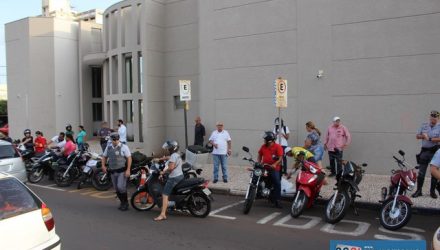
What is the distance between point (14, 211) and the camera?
4.40m

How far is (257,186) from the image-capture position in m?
8.64

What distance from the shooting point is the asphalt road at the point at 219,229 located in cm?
637

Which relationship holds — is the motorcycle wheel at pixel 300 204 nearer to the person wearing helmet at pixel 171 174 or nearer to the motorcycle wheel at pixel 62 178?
the person wearing helmet at pixel 171 174

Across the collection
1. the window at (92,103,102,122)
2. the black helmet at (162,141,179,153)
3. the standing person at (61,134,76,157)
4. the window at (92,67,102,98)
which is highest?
the window at (92,67,102,98)

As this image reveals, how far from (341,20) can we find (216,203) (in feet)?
21.9

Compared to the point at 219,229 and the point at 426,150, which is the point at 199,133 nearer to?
the point at 426,150

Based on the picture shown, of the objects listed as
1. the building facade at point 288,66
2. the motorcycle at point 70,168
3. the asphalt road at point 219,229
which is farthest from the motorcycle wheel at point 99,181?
the building facade at point 288,66

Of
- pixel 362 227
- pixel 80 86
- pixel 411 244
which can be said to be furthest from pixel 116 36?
pixel 411 244

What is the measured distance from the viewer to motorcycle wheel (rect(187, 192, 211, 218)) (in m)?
8.08

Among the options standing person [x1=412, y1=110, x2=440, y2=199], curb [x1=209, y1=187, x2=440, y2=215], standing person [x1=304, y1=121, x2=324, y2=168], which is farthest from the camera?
standing person [x1=304, y1=121, x2=324, y2=168]

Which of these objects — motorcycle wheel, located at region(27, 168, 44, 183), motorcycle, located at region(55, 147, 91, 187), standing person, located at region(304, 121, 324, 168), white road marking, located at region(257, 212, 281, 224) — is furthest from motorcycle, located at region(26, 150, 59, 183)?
standing person, located at region(304, 121, 324, 168)

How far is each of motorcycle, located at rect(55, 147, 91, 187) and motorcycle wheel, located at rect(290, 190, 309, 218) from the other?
6779 mm

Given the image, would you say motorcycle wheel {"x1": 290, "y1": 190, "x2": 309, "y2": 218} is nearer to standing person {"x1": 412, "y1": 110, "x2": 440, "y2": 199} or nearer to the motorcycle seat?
the motorcycle seat

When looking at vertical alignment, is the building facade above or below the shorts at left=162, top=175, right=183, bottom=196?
above
